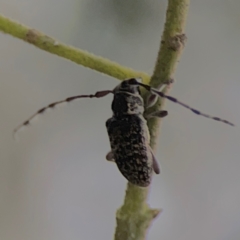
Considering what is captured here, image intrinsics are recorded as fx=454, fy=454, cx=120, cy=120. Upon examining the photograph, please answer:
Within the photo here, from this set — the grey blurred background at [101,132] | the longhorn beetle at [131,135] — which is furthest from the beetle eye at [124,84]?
the grey blurred background at [101,132]

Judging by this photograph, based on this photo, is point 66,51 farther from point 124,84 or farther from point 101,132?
point 101,132

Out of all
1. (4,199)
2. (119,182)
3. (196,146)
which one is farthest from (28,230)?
(196,146)

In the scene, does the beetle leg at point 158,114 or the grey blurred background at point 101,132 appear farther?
the grey blurred background at point 101,132

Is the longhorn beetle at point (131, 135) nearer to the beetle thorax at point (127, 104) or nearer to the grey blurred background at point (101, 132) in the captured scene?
the beetle thorax at point (127, 104)

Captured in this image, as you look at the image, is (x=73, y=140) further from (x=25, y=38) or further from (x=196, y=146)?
(x=25, y=38)

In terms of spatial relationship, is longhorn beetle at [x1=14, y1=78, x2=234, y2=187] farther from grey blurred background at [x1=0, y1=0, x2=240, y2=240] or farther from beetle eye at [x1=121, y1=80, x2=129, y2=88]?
grey blurred background at [x1=0, y1=0, x2=240, y2=240]

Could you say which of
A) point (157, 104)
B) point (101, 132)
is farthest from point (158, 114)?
point (101, 132)
